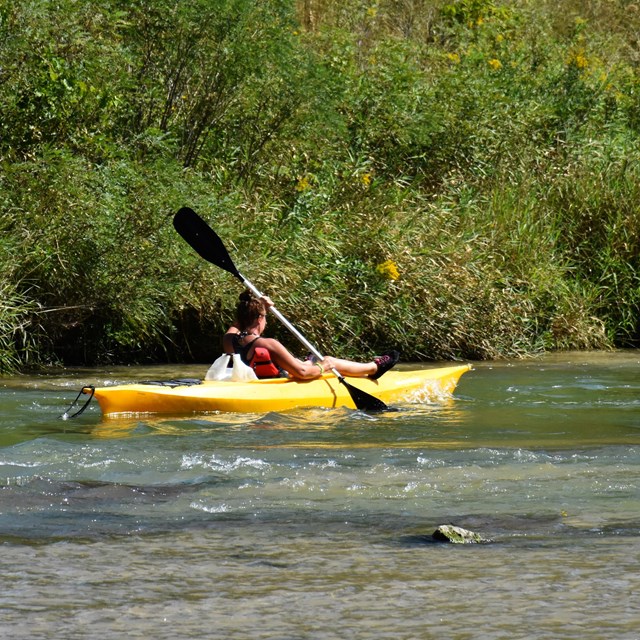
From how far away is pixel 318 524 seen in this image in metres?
4.62

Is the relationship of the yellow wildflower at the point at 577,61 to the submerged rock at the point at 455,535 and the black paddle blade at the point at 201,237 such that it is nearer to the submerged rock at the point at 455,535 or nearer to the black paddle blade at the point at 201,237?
the black paddle blade at the point at 201,237

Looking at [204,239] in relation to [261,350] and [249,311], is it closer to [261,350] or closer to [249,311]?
[249,311]

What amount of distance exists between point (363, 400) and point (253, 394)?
793 millimetres

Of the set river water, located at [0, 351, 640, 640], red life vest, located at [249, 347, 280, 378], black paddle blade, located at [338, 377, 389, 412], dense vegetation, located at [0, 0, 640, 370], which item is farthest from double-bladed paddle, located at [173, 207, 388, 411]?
river water, located at [0, 351, 640, 640]

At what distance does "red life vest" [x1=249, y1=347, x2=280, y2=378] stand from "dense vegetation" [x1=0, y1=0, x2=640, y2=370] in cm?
192

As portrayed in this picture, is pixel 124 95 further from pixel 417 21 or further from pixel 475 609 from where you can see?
pixel 475 609

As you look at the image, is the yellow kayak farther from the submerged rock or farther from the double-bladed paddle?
the submerged rock

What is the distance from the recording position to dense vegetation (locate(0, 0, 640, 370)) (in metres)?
9.62

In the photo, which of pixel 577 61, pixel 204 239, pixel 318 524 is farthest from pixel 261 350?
pixel 577 61

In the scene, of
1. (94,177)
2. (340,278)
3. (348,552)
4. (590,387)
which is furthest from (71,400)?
(348,552)

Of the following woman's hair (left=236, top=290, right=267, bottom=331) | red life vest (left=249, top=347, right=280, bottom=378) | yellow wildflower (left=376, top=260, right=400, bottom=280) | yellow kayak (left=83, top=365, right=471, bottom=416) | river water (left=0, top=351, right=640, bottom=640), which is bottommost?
river water (left=0, top=351, right=640, bottom=640)

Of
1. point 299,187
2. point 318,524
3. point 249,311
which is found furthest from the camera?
point 299,187

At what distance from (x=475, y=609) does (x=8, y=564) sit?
150cm

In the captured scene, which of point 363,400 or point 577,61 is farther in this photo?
point 577,61
